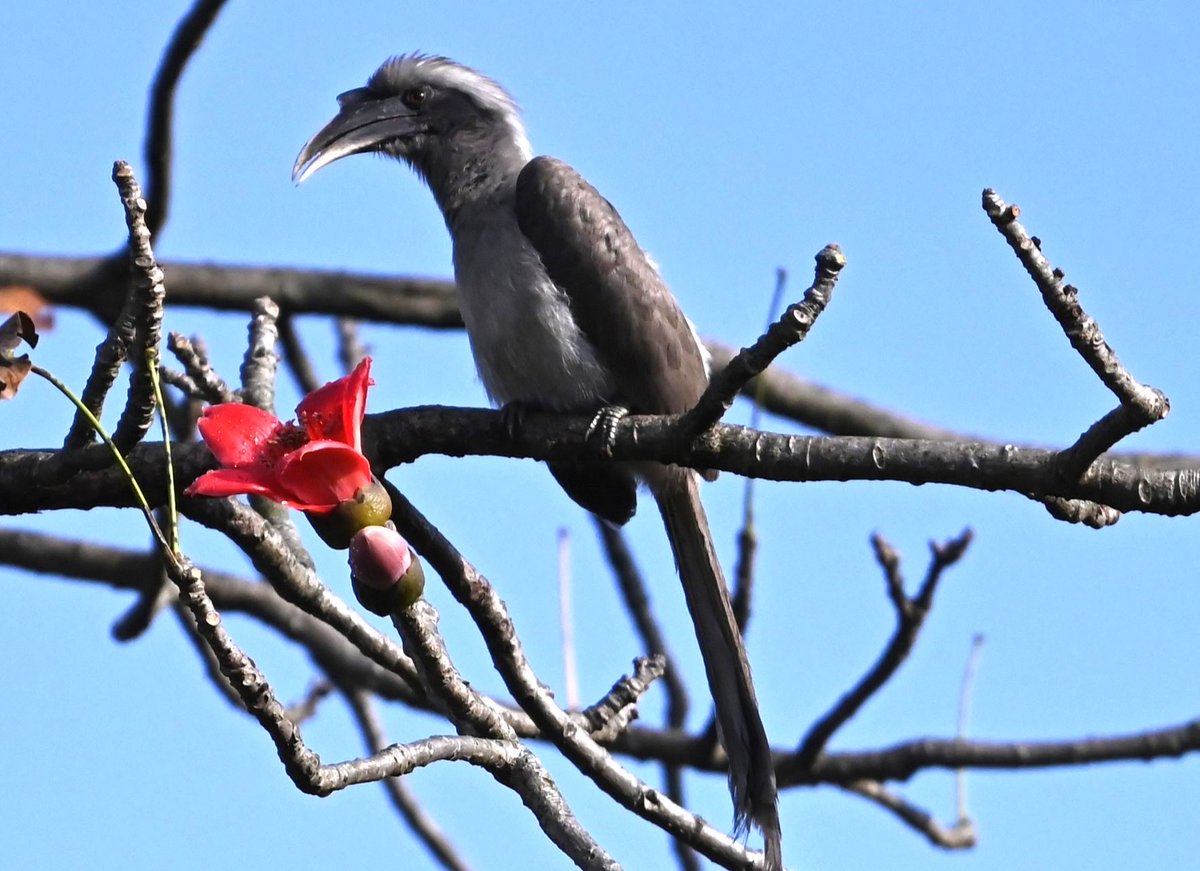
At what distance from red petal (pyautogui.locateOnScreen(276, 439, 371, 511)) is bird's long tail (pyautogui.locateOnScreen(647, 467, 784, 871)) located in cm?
157

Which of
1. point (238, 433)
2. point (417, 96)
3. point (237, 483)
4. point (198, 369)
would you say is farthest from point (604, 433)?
point (417, 96)

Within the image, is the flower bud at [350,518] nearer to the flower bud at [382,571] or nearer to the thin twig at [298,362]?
the flower bud at [382,571]

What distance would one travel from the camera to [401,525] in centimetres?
365

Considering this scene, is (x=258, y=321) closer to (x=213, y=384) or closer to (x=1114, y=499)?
(x=213, y=384)

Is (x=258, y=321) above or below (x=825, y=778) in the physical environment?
above

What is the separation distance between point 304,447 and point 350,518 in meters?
0.15

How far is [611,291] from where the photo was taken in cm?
504

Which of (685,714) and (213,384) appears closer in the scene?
(213,384)

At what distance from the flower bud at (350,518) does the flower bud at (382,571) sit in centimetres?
3

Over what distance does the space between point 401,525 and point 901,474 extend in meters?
1.17

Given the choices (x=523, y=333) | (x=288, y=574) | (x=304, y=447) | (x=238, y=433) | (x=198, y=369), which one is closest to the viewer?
(x=304, y=447)

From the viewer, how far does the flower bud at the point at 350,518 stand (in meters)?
2.84

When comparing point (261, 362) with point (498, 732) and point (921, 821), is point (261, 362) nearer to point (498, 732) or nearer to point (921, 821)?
point (498, 732)

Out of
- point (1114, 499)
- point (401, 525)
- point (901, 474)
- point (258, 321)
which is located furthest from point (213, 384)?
point (1114, 499)
